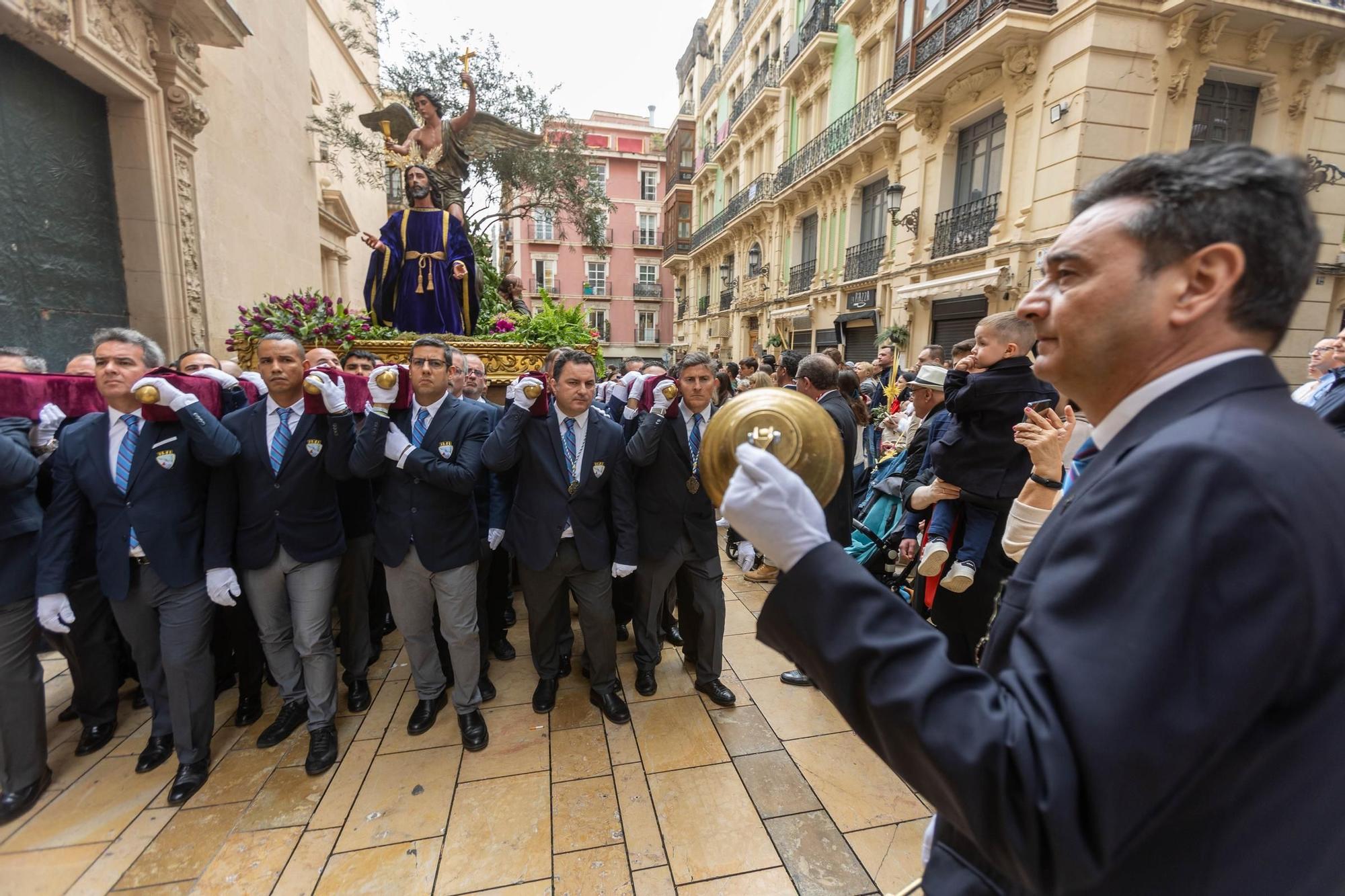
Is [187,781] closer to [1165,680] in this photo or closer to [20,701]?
[20,701]

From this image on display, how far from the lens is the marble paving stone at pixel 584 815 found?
259 centimetres

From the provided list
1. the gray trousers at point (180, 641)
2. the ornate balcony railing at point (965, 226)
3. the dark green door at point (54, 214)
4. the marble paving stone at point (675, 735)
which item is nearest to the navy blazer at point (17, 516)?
the gray trousers at point (180, 641)

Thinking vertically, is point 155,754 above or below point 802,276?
below

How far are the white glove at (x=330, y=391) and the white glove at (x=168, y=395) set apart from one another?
1.69 ft

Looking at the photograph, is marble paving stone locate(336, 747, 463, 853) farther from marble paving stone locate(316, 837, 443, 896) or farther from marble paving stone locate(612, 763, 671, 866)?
marble paving stone locate(612, 763, 671, 866)

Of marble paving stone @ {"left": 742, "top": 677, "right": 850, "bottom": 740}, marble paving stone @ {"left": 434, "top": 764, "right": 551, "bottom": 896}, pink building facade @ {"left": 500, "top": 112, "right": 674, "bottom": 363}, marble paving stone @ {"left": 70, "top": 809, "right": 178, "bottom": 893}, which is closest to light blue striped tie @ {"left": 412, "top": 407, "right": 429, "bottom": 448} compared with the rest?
marble paving stone @ {"left": 434, "top": 764, "right": 551, "bottom": 896}

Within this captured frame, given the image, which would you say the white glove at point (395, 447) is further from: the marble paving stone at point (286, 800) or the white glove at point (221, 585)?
the marble paving stone at point (286, 800)

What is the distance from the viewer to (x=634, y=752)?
3234 millimetres

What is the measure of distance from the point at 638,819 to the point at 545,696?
116cm

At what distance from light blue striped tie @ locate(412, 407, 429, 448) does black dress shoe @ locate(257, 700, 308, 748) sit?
1.75 metres

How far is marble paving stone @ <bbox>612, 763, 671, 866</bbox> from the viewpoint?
8.26 ft

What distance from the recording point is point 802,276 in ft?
60.6

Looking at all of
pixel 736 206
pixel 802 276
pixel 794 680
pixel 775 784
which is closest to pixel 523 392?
pixel 775 784

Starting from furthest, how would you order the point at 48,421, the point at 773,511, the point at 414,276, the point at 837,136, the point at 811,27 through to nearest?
1. the point at 811,27
2. the point at 837,136
3. the point at 414,276
4. the point at 48,421
5. the point at 773,511
